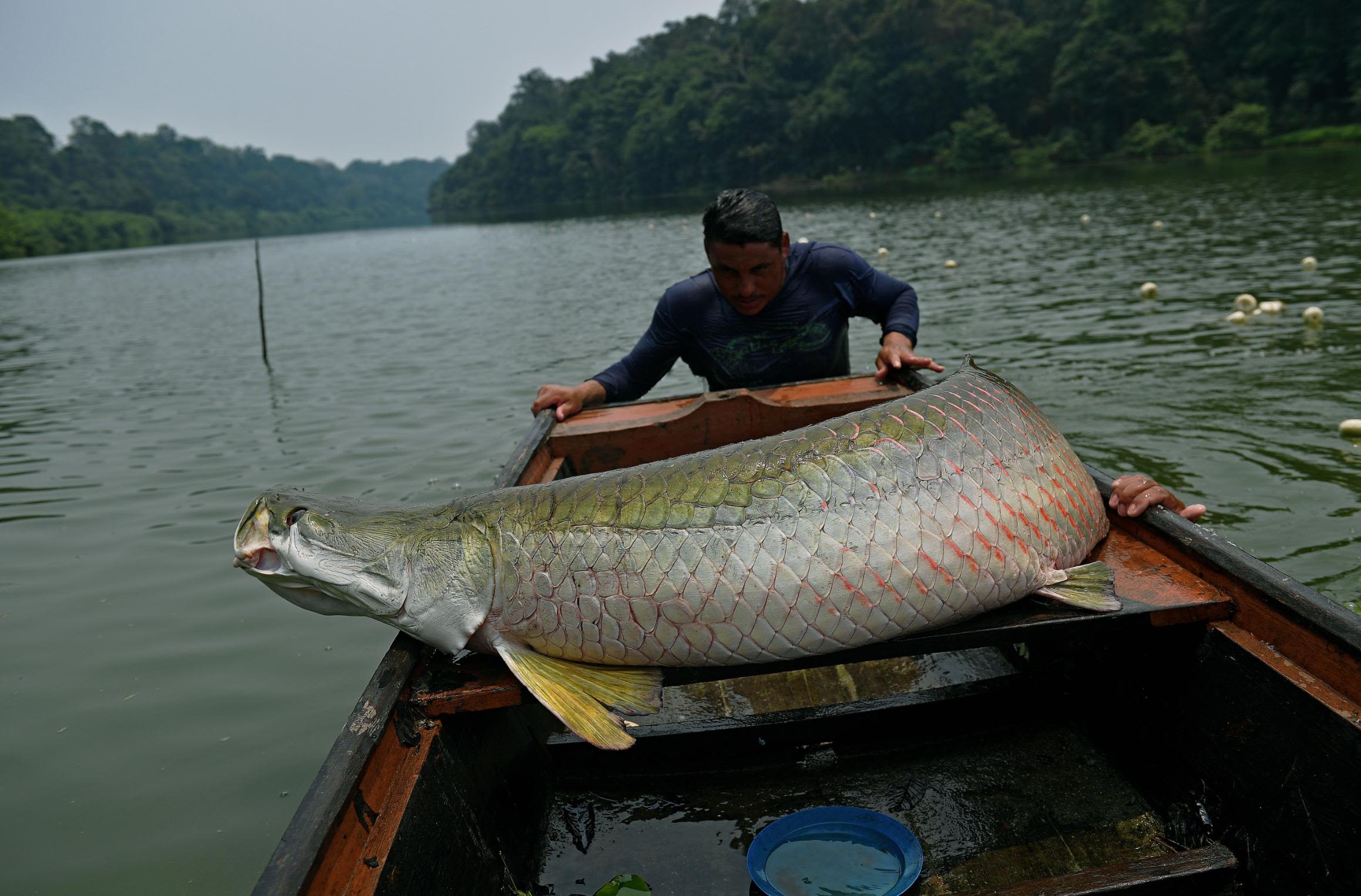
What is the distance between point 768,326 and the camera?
498cm

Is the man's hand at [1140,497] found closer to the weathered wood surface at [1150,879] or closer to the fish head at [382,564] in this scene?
the weathered wood surface at [1150,879]

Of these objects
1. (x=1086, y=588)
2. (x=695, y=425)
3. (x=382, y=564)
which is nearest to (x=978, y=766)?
(x=1086, y=588)

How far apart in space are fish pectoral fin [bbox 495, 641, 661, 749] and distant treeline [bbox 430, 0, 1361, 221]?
149ft

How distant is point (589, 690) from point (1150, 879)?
1366 mm

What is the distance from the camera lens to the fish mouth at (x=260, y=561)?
235cm

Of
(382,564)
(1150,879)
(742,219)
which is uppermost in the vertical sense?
(742,219)

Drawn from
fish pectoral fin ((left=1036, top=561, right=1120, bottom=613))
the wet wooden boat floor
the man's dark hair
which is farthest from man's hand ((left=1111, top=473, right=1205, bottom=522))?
the man's dark hair

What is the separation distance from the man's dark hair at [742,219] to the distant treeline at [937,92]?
4333cm

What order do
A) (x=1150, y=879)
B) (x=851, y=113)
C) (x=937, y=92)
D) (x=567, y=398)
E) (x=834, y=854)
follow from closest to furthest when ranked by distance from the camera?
1. (x=1150, y=879)
2. (x=834, y=854)
3. (x=567, y=398)
4. (x=937, y=92)
5. (x=851, y=113)

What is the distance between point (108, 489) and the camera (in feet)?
25.6

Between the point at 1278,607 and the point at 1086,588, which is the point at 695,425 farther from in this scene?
the point at 1278,607

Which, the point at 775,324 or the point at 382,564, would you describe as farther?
the point at 775,324

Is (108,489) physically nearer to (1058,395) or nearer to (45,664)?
(45,664)

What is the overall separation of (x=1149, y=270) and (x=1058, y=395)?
6.97 metres
